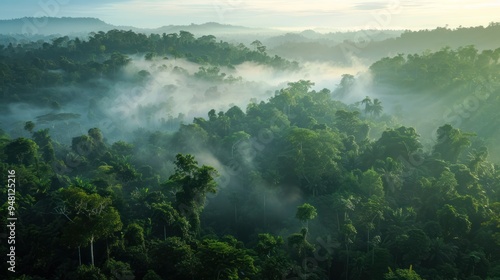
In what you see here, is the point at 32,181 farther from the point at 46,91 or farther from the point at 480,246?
the point at 46,91

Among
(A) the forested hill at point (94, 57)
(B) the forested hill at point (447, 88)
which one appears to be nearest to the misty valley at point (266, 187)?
(B) the forested hill at point (447, 88)

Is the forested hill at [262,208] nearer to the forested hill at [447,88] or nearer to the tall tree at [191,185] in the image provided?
the tall tree at [191,185]

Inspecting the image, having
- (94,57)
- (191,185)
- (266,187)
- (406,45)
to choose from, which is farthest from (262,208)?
(406,45)

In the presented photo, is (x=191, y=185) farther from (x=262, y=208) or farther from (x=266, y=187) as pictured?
(x=266, y=187)

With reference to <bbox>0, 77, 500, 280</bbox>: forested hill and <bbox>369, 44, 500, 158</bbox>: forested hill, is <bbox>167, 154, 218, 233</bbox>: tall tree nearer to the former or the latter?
<bbox>0, 77, 500, 280</bbox>: forested hill

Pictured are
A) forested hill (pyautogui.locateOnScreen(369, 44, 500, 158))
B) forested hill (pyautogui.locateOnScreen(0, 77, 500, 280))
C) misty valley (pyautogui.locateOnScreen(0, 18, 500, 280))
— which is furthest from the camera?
forested hill (pyautogui.locateOnScreen(369, 44, 500, 158))

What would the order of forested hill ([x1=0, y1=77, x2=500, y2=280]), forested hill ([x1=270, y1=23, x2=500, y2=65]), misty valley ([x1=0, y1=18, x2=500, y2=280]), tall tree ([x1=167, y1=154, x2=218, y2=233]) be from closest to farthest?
forested hill ([x1=0, y1=77, x2=500, y2=280]), misty valley ([x1=0, y1=18, x2=500, y2=280]), tall tree ([x1=167, y1=154, x2=218, y2=233]), forested hill ([x1=270, y1=23, x2=500, y2=65])

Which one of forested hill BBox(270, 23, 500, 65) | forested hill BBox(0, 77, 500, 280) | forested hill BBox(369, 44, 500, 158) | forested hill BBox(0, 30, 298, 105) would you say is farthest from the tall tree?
forested hill BBox(270, 23, 500, 65)

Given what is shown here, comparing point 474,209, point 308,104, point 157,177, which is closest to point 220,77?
point 308,104
